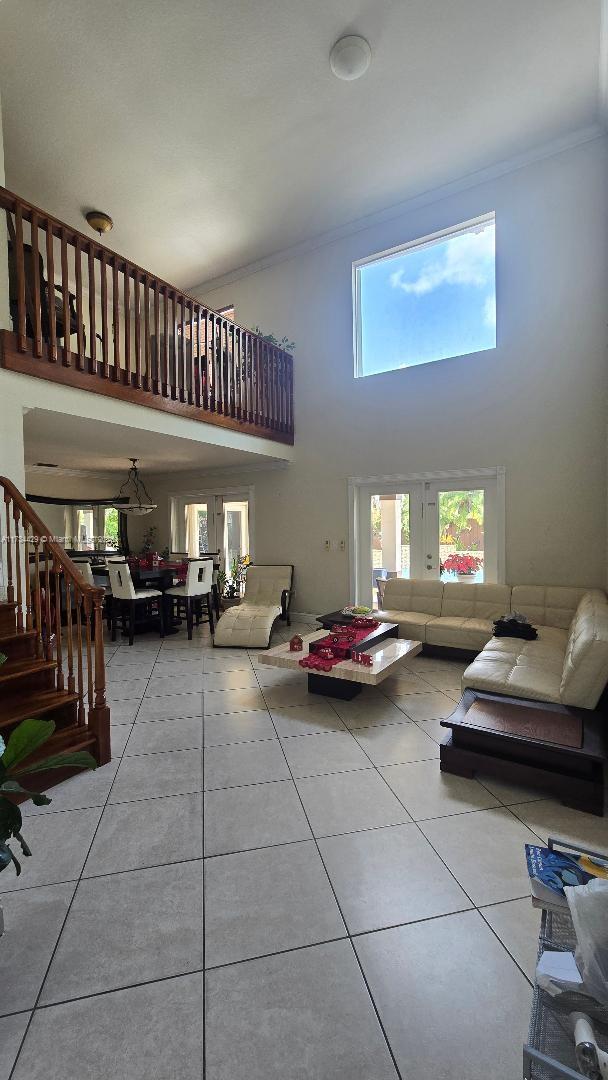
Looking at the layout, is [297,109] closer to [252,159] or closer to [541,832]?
[252,159]

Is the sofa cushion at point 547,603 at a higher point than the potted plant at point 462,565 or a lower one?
lower

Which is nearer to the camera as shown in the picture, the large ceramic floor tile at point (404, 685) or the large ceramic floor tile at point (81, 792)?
the large ceramic floor tile at point (81, 792)

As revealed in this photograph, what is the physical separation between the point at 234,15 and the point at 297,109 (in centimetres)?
91

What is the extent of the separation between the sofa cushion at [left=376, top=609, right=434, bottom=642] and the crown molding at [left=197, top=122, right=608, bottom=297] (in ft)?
16.0

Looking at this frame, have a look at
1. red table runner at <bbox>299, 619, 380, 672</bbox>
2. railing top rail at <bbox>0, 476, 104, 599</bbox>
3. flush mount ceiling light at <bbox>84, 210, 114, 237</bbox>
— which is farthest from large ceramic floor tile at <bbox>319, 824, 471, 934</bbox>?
flush mount ceiling light at <bbox>84, 210, 114, 237</bbox>

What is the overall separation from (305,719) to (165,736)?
97cm

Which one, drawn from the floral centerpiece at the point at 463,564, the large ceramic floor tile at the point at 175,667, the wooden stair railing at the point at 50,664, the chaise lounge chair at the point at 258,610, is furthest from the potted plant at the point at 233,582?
the wooden stair railing at the point at 50,664

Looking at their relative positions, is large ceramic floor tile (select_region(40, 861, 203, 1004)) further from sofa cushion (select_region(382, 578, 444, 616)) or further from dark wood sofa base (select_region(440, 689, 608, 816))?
sofa cushion (select_region(382, 578, 444, 616))

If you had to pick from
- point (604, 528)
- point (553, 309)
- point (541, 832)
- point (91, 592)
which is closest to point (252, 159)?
point (553, 309)

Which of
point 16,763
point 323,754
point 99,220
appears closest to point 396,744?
point 323,754

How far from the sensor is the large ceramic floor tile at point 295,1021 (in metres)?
1.15

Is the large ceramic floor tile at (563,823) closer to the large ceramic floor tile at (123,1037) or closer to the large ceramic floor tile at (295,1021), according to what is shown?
the large ceramic floor tile at (295,1021)

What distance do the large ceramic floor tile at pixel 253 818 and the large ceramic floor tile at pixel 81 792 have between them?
582 millimetres

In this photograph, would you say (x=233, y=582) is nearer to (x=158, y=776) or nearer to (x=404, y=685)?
(x=404, y=685)
